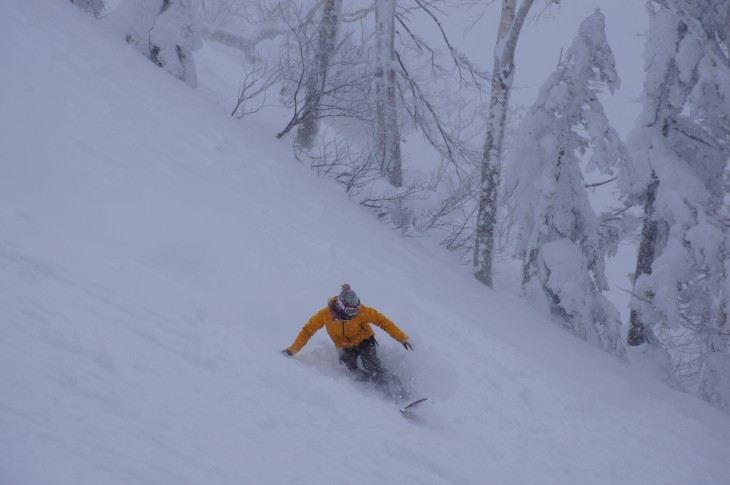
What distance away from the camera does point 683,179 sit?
9.70 metres

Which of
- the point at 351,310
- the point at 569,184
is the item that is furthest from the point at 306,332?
the point at 569,184

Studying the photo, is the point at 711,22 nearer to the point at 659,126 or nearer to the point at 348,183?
the point at 659,126

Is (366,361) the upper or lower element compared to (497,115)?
lower

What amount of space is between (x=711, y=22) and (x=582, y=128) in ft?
9.14

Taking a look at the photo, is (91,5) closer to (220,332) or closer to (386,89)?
(386,89)

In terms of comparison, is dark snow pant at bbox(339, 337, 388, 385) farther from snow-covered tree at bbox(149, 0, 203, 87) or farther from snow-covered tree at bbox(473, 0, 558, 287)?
snow-covered tree at bbox(149, 0, 203, 87)

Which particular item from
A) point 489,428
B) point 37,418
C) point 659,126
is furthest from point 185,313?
point 659,126

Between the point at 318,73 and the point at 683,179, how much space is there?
721cm

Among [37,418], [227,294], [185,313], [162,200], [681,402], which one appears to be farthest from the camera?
[681,402]

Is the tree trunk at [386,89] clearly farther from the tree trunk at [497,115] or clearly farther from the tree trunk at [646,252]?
the tree trunk at [646,252]

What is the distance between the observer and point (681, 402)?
7.84 m

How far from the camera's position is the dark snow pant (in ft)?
18.6

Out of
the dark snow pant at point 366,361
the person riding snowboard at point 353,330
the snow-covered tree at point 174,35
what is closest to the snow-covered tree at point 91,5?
the snow-covered tree at point 174,35

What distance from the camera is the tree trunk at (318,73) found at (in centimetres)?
1120
